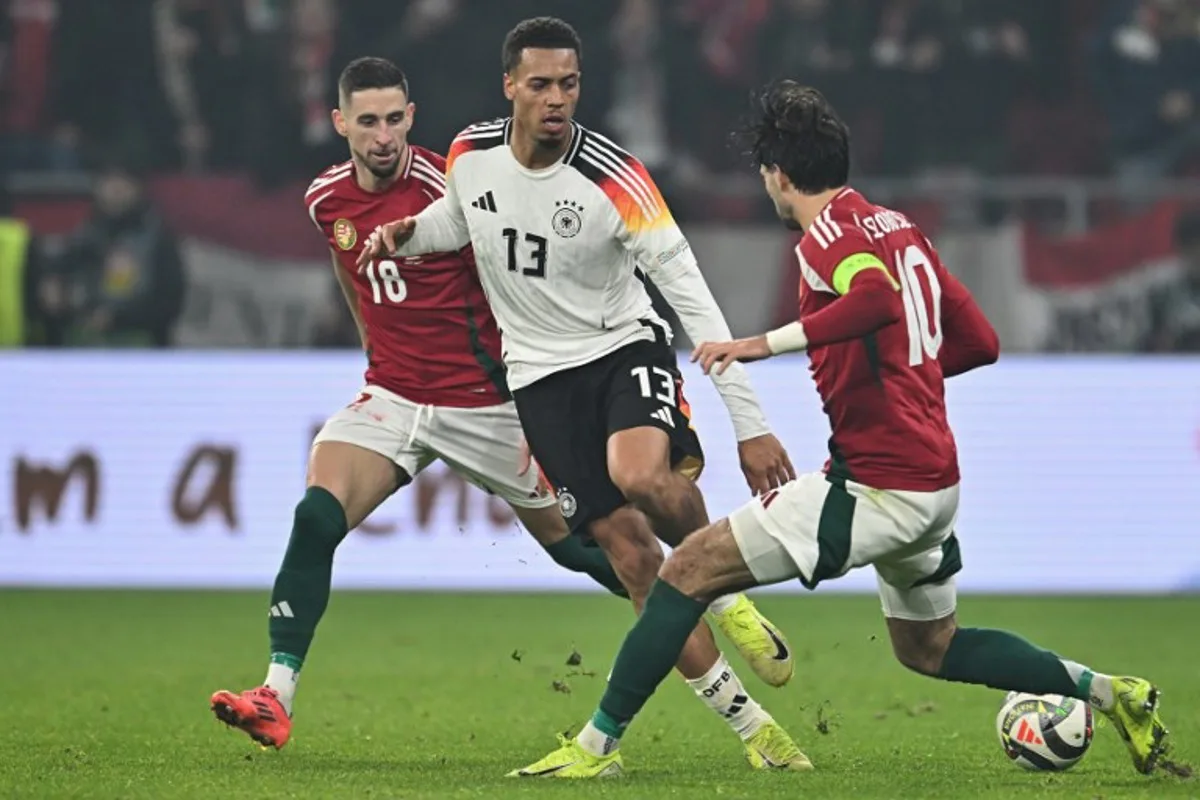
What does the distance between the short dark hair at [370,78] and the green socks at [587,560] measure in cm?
170

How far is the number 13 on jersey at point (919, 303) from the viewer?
232 inches

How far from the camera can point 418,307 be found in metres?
7.47

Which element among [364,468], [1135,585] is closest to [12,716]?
[364,468]

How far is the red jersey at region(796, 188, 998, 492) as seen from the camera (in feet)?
19.1

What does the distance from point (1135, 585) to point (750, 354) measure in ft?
26.5

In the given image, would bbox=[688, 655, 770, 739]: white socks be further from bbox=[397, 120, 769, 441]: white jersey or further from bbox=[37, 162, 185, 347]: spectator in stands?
bbox=[37, 162, 185, 347]: spectator in stands

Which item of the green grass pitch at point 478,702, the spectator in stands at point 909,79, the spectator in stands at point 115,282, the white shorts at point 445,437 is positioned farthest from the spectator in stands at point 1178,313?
the white shorts at point 445,437

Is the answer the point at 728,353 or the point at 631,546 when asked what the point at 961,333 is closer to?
the point at 728,353

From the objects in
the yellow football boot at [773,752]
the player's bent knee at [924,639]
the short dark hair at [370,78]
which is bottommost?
the yellow football boot at [773,752]

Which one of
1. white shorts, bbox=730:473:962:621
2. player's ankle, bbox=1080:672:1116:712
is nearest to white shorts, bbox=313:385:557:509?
white shorts, bbox=730:473:962:621

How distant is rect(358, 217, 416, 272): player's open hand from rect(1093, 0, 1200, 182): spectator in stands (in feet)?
34.0

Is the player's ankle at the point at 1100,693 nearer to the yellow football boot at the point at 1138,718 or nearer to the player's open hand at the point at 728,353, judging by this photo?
the yellow football boot at the point at 1138,718

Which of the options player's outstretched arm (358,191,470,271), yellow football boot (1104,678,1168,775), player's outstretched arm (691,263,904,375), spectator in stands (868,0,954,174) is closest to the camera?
player's outstretched arm (691,263,904,375)

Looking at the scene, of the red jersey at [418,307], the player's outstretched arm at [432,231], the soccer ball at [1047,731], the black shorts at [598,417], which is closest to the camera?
the soccer ball at [1047,731]
